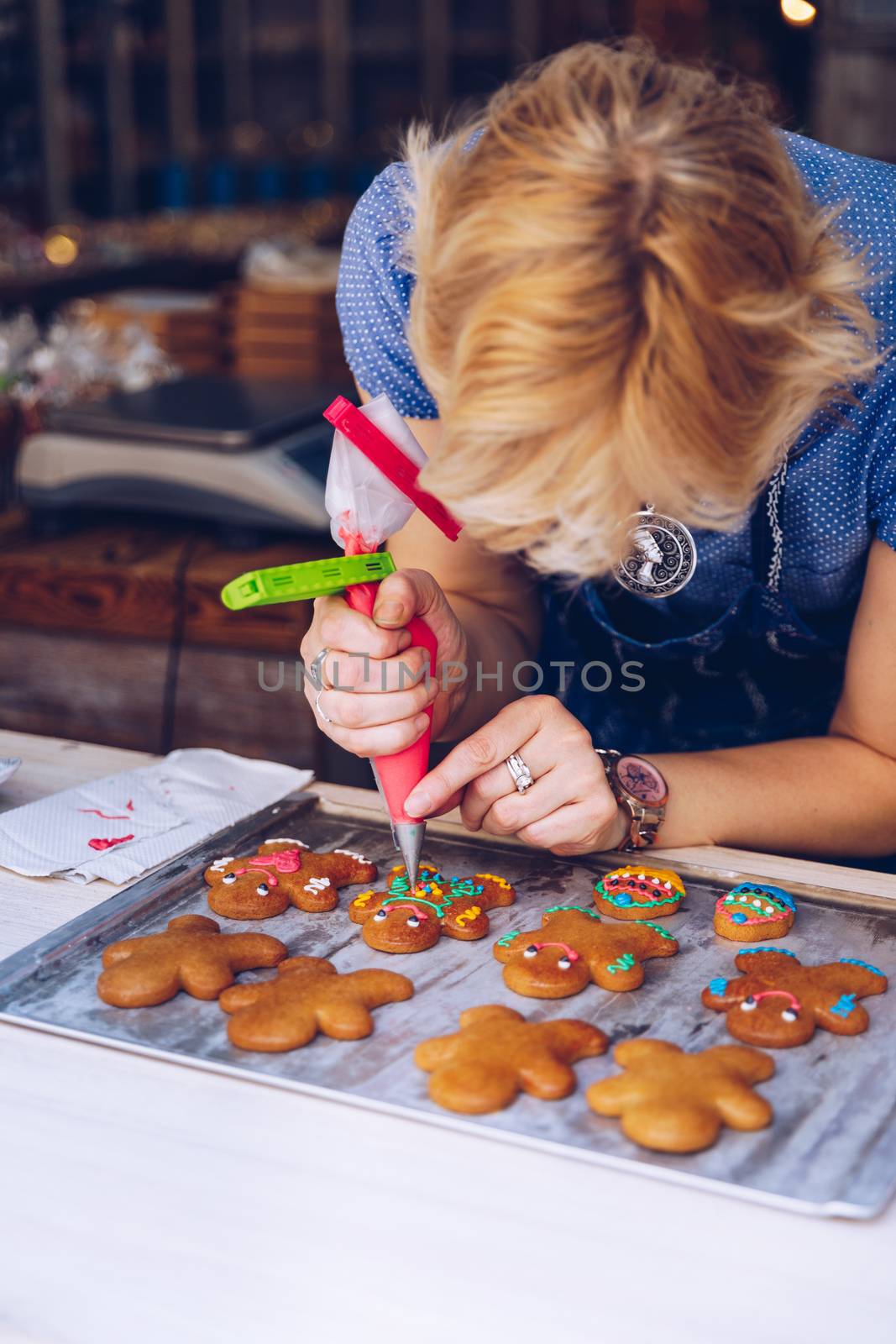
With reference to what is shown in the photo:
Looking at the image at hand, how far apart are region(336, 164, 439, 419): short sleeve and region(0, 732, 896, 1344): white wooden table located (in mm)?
694

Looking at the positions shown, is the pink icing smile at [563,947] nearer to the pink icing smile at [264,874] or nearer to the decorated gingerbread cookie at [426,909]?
the decorated gingerbread cookie at [426,909]

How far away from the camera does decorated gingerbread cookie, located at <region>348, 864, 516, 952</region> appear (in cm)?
93

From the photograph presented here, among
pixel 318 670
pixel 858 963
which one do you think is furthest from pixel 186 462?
pixel 858 963

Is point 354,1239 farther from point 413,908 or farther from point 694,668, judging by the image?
point 694,668

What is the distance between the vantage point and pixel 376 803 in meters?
1.18

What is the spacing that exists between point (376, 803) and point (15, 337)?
1.40m

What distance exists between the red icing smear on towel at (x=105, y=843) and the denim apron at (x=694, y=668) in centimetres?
49

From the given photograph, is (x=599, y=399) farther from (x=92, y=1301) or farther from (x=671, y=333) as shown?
(x=92, y=1301)

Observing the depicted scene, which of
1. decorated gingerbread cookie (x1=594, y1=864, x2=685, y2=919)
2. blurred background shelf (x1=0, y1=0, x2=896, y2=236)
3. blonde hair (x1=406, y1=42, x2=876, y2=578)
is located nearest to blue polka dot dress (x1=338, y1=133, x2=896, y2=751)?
blonde hair (x1=406, y1=42, x2=876, y2=578)

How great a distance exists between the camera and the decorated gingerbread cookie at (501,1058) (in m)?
0.76

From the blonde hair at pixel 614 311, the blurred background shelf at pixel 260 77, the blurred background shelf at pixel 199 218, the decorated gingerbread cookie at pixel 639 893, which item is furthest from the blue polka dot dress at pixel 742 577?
the blurred background shelf at pixel 260 77

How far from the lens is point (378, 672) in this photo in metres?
0.98

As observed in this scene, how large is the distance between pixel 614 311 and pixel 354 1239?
1.59 feet

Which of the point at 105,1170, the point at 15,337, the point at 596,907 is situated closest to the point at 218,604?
the point at 15,337
